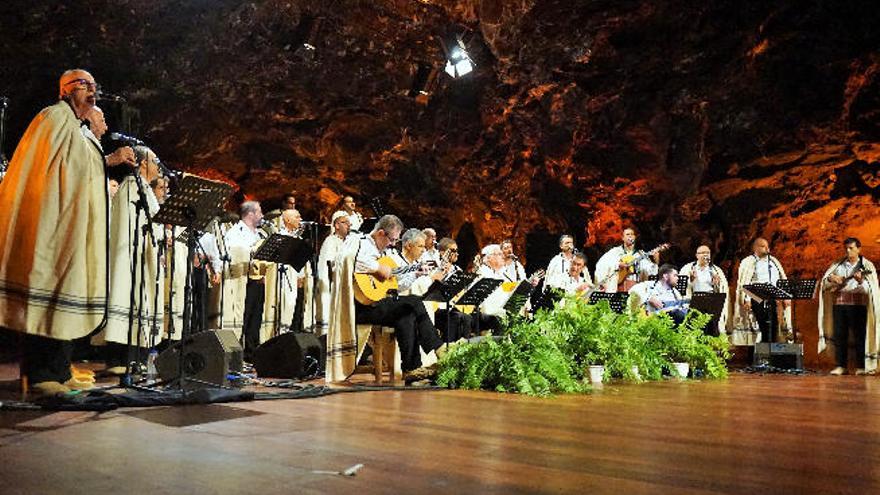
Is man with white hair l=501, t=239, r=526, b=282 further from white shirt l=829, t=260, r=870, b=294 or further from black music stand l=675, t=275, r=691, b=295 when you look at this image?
white shirt l=829, t=260, r=870, b=294

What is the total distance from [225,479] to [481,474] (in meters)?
0.80

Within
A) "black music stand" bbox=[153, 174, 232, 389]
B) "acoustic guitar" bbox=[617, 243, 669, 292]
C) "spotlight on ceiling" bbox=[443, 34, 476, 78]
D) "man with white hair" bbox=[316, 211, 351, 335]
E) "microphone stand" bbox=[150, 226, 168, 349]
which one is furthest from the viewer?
"spotlight on ceiling" bbox=[443, 34, 476, 78]

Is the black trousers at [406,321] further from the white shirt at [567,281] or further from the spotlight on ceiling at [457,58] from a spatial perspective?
the spotlight on ceiling at [457,58]

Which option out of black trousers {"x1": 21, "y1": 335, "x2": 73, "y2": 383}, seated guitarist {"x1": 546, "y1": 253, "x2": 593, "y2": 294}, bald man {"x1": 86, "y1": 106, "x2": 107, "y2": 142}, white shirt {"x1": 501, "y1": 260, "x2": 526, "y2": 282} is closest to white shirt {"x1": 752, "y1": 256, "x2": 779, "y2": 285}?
seated guitarist {"x1": 546, "y1": 253, "x2": 593, "y2": 294}

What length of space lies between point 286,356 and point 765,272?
8.31 m

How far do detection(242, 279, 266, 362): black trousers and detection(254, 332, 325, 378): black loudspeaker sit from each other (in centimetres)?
250

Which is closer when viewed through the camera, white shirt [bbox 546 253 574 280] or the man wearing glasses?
the man wearing glasses

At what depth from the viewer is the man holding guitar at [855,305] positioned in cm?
1148

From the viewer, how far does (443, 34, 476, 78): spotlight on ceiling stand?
616 inches

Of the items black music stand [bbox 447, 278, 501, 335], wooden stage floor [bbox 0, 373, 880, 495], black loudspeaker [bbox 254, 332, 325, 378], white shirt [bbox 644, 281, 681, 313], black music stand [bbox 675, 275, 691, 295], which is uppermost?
black music stand [bbox 675, 275, 691, 295]

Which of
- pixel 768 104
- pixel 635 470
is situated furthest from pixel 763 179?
pixel 635 470

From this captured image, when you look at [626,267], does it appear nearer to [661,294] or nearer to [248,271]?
[661,294]

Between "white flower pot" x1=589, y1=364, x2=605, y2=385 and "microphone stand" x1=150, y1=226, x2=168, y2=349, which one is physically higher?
"microphone stand" x1=150, y1=226, x2=168, y2=349

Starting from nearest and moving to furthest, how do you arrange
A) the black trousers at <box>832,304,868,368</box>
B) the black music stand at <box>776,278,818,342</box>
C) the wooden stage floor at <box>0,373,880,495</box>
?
the wooden stage floor at <box>0,373,880,495</box> → the black music stand at <box>776,278,818,342</box> → the black trousers at <box>832,304,868,368</box>
